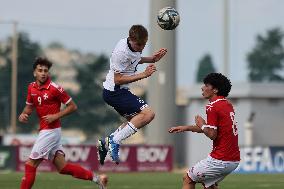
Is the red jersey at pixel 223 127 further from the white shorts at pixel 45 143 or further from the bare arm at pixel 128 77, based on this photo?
the white shorts at pixel 45 143

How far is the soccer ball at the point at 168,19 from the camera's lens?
1967 centimetres

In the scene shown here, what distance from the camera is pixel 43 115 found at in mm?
18203

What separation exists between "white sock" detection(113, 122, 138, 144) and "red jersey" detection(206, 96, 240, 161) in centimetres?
287

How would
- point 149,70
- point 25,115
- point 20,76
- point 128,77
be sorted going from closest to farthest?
point 149,70
point 128,77
point 25,115
point 20,76

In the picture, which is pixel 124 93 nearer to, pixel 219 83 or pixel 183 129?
pixel 219 83

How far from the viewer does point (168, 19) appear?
1969 centimetres

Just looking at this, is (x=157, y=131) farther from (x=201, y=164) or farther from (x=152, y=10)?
(x=201, y=164)

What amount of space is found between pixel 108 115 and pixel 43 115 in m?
84.0

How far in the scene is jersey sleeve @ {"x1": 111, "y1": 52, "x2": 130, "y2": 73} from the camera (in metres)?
18.0

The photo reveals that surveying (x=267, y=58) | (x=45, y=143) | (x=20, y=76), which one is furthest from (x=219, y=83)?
(x=267, y=58)

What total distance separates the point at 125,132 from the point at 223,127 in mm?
3115

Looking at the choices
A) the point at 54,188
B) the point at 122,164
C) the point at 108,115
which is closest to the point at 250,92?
the point at 122,164

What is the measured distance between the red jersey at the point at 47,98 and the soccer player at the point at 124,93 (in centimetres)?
81

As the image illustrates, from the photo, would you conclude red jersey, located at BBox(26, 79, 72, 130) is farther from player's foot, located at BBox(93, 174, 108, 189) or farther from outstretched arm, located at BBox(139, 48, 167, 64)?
outstretched arm, located at BBox(139, 48, 167, 64)
